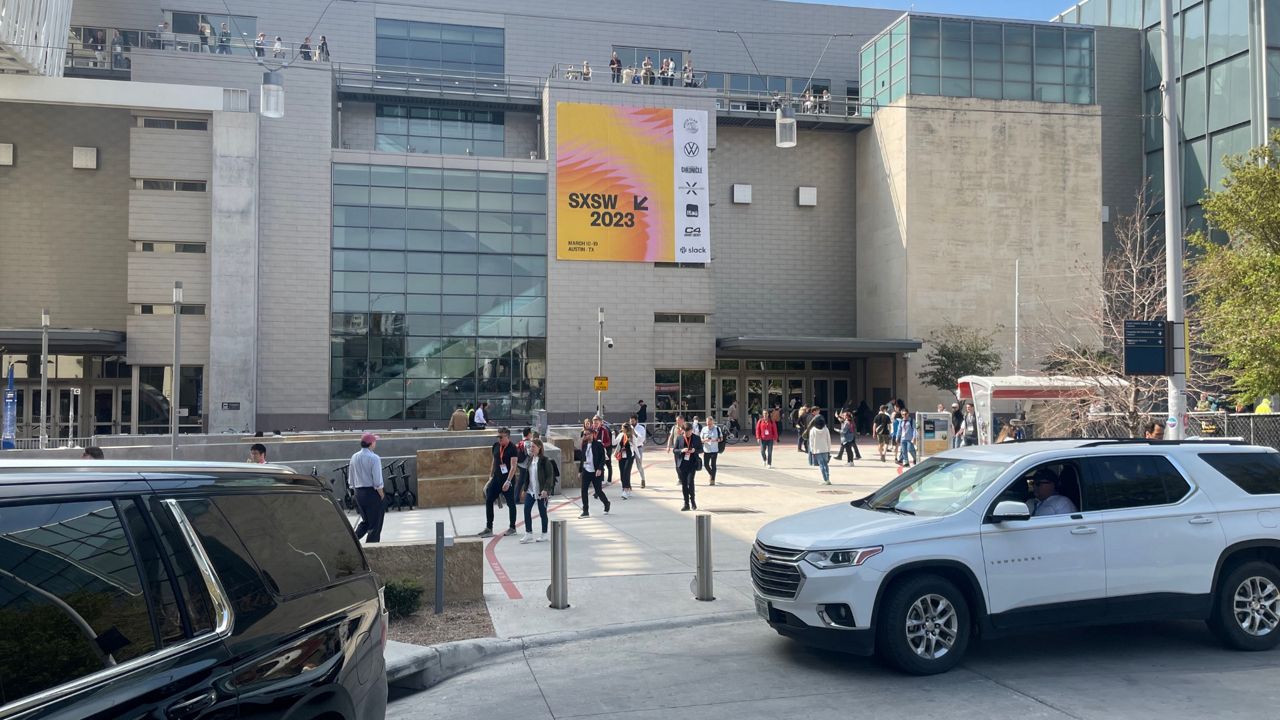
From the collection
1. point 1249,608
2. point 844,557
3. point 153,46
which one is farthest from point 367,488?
point 153,46

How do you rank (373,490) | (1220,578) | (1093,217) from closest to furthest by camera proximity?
(1220,578) < (373,490) < (1093,217)

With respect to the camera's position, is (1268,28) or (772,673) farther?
(1268,28)

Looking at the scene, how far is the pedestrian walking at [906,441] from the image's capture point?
25.7 meters

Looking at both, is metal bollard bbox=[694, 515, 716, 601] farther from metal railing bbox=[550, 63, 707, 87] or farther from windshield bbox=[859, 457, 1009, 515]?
metal railing bbox=[550, 63, 707, 87]

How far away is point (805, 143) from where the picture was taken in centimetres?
4781

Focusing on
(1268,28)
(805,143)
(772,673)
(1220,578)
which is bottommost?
(772,673)

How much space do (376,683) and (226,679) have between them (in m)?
1.31

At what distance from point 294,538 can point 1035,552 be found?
584 centimetres

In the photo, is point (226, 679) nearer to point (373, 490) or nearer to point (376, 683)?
point (376, 683)

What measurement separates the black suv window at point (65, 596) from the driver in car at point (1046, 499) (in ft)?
22.2

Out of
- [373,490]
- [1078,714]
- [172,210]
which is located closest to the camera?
[1078,714]

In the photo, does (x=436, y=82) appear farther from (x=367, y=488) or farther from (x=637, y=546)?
(x=637, y=546)

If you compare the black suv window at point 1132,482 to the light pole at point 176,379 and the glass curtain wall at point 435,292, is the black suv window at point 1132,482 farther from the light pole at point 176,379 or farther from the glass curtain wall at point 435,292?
the glass curtain wall at point 435,292

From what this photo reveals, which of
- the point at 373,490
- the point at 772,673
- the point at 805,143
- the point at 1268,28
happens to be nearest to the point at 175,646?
the point at 772,673
